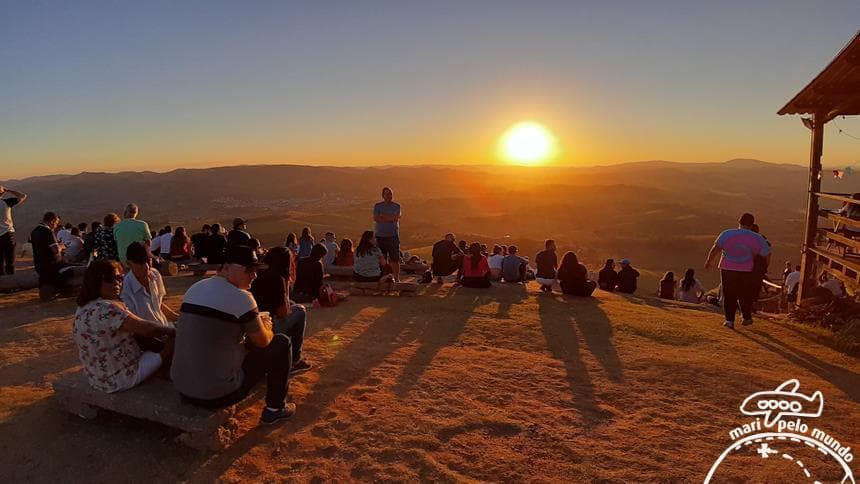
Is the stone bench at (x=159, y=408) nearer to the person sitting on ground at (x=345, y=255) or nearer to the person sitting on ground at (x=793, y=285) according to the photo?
the person sitting on ground at (x=345, y=255)

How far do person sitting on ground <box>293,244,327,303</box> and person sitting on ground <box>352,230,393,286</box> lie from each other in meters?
1.35

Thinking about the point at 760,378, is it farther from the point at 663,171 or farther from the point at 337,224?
the point at 663,171

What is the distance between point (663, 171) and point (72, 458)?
19134 cm

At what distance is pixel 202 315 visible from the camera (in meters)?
3.60

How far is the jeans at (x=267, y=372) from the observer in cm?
394

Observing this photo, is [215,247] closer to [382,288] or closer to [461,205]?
Answer: [382,288]

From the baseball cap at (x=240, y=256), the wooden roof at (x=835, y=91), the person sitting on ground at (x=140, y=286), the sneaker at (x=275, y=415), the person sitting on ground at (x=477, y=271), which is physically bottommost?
the sneaker at (x=275, y=415)

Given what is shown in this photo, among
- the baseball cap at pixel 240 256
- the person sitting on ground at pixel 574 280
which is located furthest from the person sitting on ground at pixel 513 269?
the baseball cap at pixel 240 256

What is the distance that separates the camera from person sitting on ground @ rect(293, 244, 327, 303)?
852 cm

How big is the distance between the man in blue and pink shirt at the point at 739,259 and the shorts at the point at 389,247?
5.94 meters

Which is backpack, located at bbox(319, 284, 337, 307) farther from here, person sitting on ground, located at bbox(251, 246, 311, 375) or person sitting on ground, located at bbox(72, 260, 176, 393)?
person sitting on ground, located at bbox(72, 260, 176, 393)

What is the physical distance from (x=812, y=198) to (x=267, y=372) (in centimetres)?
1176

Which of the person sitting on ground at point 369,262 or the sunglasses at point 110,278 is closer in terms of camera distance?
the sunglasses at point 110,278

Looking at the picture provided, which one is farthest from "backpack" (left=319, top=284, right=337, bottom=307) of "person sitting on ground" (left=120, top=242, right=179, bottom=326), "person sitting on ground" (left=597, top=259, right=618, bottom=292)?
"person sitting on ground" (left=597, top=259, right=618, bottom=292)
